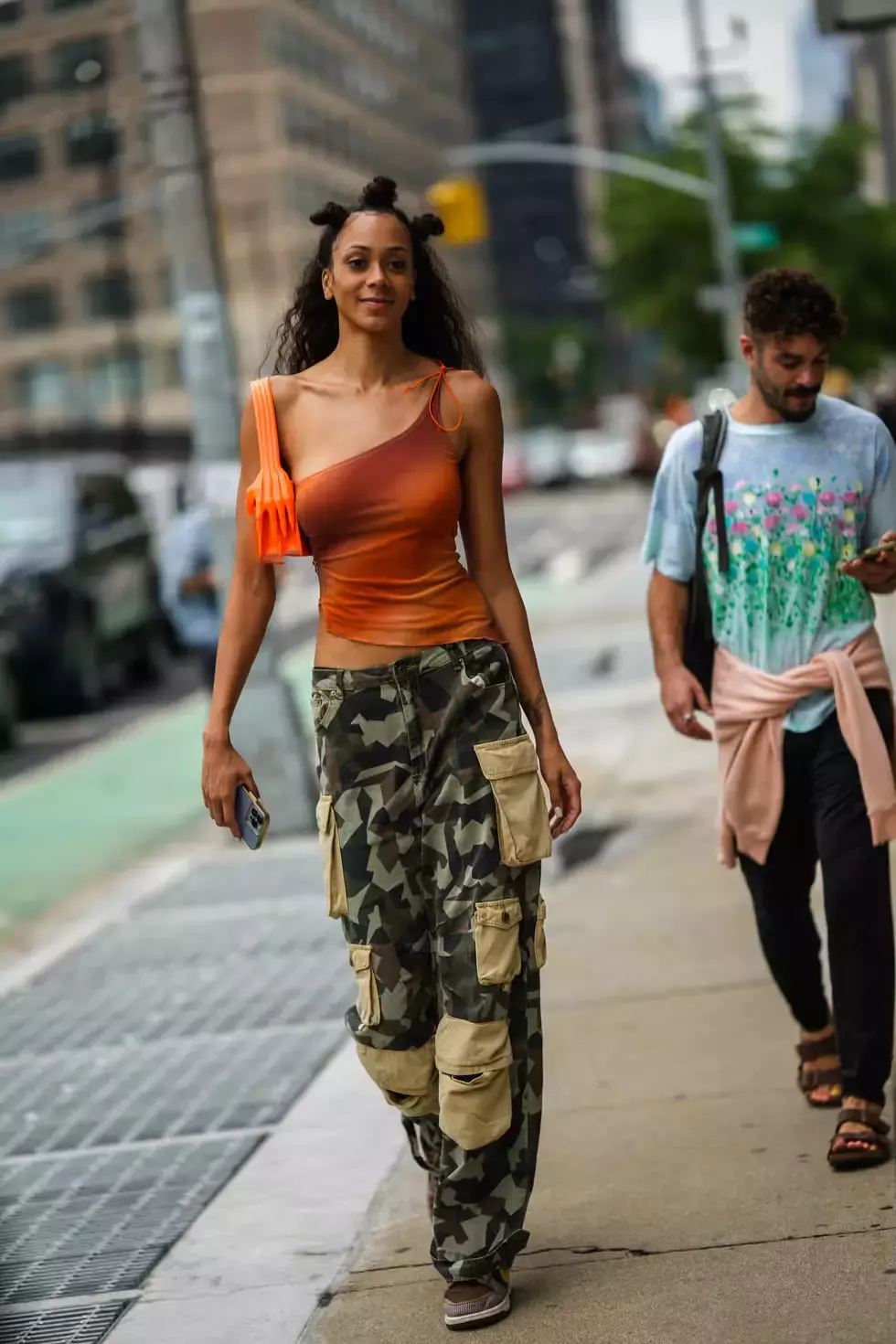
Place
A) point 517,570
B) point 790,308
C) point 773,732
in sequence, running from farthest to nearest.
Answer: point 517,570 < point 773,732 < point 790,308

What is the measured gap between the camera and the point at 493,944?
156 inches

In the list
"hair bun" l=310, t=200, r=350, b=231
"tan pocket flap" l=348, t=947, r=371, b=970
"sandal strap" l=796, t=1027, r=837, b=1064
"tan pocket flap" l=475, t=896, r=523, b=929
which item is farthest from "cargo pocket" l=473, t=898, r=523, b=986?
"sandal strap" l=796, t=1027, r=837, b=1064

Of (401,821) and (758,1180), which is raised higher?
(401,821)

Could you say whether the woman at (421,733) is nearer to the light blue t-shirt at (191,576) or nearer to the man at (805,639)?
the man at (805,639)

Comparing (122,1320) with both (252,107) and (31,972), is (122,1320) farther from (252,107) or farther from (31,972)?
(252,107)

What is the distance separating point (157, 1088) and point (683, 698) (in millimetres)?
2142

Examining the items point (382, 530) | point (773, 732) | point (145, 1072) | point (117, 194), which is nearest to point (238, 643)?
point (382, 530)

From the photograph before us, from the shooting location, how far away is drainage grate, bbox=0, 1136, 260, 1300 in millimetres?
4738

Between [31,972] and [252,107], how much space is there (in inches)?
3514

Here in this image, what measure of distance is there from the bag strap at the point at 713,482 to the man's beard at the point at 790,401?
13 cm

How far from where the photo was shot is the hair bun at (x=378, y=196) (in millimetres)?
4152

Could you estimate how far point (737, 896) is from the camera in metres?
7.72

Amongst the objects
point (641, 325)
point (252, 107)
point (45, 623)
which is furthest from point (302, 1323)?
point (252, 107)

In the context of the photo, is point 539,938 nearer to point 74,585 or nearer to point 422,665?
point 422,665
